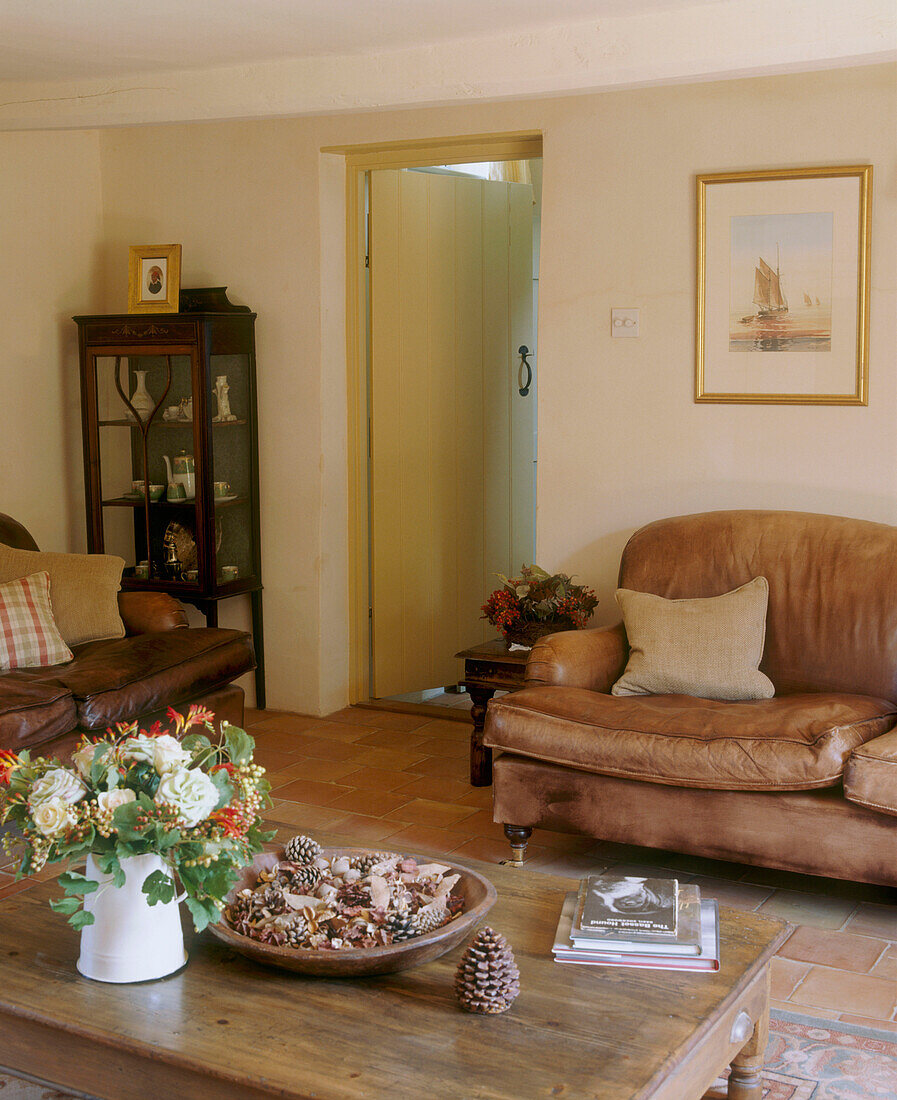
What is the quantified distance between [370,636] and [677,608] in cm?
186

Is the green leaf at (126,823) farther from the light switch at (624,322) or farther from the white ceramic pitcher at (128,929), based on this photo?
the light switch at (624,322)

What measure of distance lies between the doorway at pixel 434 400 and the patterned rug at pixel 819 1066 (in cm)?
290

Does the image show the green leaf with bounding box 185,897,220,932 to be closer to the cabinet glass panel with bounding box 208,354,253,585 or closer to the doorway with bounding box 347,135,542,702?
the cabinet glass panel with bounding box 208,354,253,585

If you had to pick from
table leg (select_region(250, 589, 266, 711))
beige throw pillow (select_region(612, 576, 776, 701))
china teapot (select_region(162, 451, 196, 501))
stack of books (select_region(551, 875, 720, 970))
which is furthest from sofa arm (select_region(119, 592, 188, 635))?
stack of books (select_region(551, 875, 720, 970))

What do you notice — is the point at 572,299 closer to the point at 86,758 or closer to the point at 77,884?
the point at 86,758

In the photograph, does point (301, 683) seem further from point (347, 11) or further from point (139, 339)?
point (347, 11)

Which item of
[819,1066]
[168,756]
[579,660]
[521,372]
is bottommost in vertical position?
[819,1066]

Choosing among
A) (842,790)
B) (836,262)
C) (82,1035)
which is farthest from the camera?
(836,262)

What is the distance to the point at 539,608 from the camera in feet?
13.4

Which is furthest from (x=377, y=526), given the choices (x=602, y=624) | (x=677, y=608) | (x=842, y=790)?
(x=842, y=790)

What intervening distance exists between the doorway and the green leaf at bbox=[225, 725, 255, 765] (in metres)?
3.07

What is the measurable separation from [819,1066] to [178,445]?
332 centimetres

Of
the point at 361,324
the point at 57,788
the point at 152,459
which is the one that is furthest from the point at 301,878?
the point at 361,324

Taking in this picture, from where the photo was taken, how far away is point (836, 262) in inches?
152
